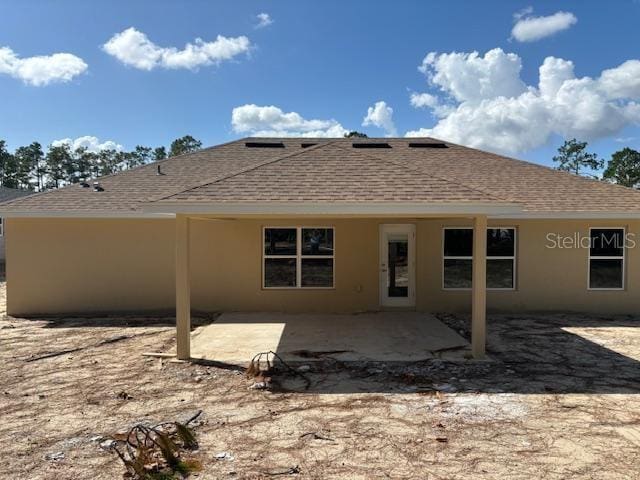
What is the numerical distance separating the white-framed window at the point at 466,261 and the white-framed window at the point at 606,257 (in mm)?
2085

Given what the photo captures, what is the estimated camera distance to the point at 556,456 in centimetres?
422

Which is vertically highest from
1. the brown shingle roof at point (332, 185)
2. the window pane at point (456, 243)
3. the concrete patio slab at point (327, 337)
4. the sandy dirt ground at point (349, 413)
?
the brown shingle roof at point (332, 185)

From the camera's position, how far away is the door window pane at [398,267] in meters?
11.8

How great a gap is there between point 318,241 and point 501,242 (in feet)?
15.8

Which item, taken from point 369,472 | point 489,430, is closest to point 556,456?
point 489,430

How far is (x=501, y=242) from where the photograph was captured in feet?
38.2

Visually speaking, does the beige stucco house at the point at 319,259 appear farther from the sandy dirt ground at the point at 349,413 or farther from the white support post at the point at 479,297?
the white support post at the point at 479,297

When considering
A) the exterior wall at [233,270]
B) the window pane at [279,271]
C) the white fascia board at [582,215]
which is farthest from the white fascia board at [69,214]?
Answer: the white fascia board at [582,215]

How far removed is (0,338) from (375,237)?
28.2 ft

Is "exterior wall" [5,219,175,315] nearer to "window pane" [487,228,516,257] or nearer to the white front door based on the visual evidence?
the white front door

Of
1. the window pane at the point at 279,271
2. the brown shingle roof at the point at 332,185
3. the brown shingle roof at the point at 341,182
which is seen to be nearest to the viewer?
the brown shingle roof at the point at 332,185

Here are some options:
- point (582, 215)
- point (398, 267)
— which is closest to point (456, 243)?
point (398, 267)

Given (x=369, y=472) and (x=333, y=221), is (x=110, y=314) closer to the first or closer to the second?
(x=333, y=221)

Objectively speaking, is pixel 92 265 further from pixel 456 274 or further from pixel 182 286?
pixel 456 274
